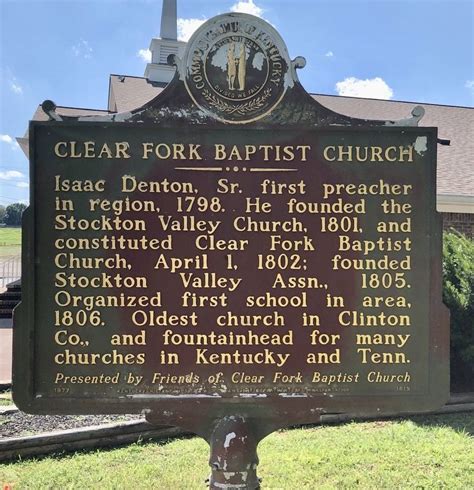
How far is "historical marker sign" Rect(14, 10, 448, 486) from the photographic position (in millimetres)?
2494

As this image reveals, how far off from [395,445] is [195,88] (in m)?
3.68

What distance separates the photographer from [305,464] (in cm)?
410

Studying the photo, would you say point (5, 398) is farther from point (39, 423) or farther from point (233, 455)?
point (233, 455)

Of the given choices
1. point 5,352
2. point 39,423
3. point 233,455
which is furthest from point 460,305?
point 5,352

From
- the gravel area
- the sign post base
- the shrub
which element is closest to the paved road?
the gravel area

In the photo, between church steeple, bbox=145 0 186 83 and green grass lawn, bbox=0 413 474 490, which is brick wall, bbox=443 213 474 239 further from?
church steeple, bbox=145 0 186 83

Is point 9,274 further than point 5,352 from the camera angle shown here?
Yes

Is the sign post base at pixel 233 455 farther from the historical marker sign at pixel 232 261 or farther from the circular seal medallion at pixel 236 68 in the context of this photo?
the circular seal medallion at pixel 236 68

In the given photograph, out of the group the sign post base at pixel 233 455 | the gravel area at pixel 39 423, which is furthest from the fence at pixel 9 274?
the sign post base at pixel 233 455

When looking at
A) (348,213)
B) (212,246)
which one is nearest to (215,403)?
(212,246)

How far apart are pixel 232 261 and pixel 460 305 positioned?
4882 millimetres

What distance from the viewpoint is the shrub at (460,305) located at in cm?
639

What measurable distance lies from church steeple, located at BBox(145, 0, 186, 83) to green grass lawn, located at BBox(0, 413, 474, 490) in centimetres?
1240

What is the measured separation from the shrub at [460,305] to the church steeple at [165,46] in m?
10.7
